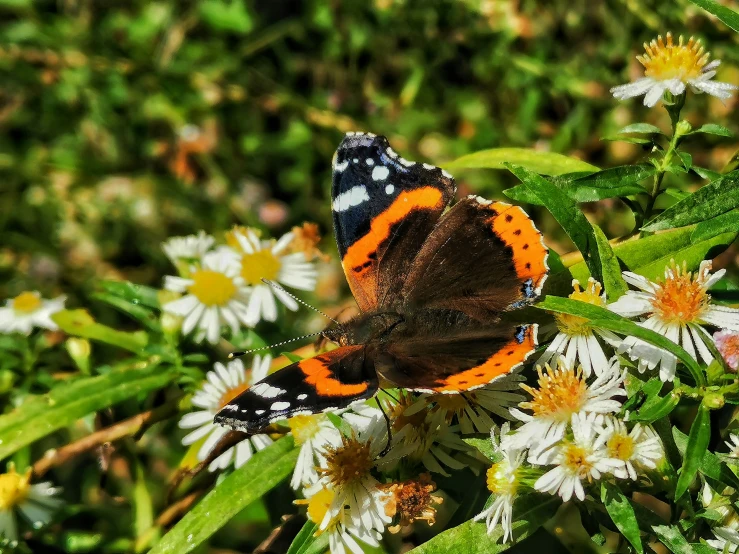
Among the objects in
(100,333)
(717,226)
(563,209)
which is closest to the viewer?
(717,226)

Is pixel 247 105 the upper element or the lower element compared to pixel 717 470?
upper

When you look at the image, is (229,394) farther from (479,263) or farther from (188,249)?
(479,263)

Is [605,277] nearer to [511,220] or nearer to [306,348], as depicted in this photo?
[511,220]

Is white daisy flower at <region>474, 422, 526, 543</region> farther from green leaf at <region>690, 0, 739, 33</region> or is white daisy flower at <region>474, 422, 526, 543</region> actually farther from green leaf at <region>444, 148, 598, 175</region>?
green leaf at <region>690, 0, 739, 33</region>

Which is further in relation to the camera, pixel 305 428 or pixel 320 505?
pixel 305 428

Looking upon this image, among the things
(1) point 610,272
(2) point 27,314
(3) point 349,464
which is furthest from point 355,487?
(2) point 27,314

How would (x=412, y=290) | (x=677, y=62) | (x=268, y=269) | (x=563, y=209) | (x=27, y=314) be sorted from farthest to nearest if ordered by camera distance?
(x=27, y=314) < (x=268, y=269) < (x=412, y=290) < (x=677, y=62) < (x=563, y=209)

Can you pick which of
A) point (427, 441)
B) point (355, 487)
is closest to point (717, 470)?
point (427, 441)

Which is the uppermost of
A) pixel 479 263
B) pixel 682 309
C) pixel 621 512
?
pixel 479 263
